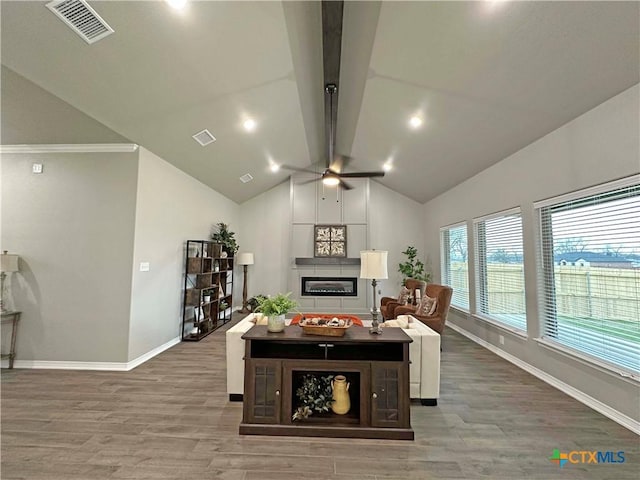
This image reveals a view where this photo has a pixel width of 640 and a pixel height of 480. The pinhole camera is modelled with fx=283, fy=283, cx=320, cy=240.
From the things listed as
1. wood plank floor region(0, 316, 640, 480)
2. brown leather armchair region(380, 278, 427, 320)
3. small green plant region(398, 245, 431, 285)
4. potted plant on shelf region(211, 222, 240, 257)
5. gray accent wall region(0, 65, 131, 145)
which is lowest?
wood plank floor region(0, 316, 640, 480)

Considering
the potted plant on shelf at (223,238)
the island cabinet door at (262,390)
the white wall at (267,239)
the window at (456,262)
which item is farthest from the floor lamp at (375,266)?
the white wall at (267,239)

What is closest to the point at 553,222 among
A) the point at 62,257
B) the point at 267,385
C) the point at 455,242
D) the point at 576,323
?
the point at 576,323

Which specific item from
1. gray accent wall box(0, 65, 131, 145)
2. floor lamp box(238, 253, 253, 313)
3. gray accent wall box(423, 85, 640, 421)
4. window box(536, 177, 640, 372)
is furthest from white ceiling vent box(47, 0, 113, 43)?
floor lamp box(238, 253, 253, 313)

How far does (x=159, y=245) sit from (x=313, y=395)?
321 centimetres

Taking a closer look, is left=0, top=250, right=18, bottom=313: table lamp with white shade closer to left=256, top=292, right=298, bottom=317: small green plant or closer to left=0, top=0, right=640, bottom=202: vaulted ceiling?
left=0, top=0, right=640, bottom=202: vaulted ceiling

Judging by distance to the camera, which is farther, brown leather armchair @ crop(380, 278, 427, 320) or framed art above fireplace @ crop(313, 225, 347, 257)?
framed art above fireplace @ crop(313, 225, 347, 257)

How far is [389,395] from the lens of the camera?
2326 millimetres

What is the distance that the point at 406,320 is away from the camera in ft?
11.0

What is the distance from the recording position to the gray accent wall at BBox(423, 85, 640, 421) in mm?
2512

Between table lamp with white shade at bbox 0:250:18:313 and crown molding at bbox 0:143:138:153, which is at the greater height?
crown molding at bbox 0:143:138:153

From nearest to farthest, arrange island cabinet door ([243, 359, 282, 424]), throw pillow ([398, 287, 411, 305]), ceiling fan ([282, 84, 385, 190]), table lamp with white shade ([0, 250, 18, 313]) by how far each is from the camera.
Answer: island cabinet door ([243, 359, 282, 424])
table lamp with white shade ([0, 250, 18, 313])
ceiling fan ([282, 84, 385, 190])
throw pillow ([398, 287, 411, 305])

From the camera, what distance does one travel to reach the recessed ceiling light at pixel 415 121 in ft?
13.4

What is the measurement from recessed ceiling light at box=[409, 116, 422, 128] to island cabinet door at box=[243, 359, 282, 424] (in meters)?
3.70

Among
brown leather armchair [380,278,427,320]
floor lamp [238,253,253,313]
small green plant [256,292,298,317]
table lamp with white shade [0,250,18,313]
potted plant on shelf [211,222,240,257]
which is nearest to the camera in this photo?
small green plant [256,292,298,317]
